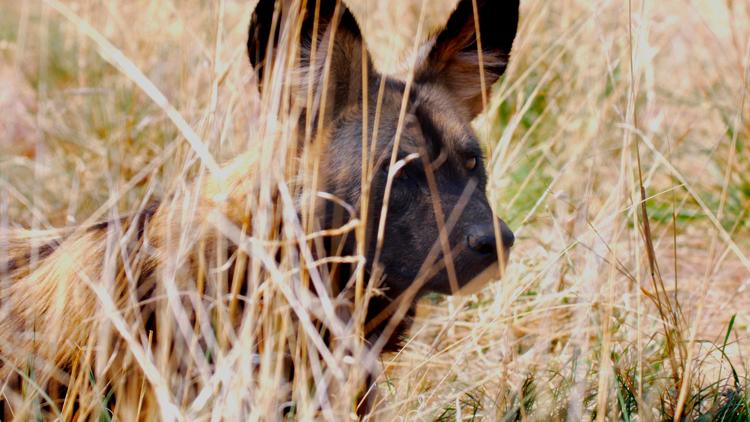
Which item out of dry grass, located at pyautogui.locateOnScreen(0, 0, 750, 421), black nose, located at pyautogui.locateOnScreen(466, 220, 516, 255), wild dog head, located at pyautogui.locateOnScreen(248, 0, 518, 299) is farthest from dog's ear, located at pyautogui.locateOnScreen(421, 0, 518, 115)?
black nose, located at pyautogui.locateOnScreen(466, 220, 516, 255)

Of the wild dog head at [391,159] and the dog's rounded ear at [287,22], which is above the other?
the dog's rounded ear at [287,22]

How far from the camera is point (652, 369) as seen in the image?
3.11m

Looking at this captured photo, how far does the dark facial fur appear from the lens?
289cm

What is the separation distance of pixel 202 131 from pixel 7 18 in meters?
4.60

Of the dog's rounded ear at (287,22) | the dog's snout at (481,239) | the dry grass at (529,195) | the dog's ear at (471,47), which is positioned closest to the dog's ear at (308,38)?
the dog's rounded ear at (287,22)

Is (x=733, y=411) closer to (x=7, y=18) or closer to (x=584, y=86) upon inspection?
(x=584, y=86)

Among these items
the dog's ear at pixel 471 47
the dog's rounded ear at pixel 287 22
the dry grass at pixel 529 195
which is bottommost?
the dry grass at pixel 529 195

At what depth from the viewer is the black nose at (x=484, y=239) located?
288 centimetres


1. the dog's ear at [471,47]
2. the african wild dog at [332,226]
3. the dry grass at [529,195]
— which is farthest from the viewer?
the dog's ear at [471,47]

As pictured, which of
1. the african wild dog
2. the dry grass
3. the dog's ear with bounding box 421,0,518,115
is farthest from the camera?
the dog's ear with bounding box 421,0,518,115

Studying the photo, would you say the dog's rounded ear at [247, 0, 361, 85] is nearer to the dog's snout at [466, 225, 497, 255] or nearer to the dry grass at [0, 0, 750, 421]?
the dry grass at [0, 0, 750, 421]

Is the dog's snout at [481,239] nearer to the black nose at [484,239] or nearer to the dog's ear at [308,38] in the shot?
the black nose at [484,239]

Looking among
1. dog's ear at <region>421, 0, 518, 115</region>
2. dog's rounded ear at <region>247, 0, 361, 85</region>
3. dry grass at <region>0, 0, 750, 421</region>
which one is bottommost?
dry grass at <region>0, 0, 750, 421</region>

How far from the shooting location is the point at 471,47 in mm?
3516
